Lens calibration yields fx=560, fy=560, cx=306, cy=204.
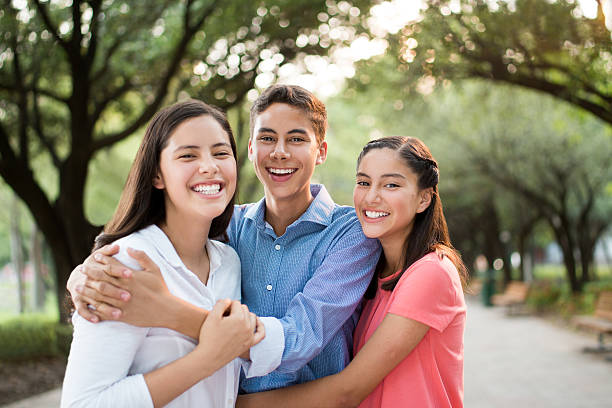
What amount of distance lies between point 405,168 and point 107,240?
1.42 meters

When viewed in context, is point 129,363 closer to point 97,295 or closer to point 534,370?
point 97,295

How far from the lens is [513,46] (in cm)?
842

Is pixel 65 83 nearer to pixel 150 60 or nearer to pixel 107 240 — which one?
pixel 150 60

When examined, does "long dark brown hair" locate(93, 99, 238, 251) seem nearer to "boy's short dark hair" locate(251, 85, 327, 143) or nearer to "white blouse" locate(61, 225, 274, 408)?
"white blouse" locate(61, 225, 274, 408)

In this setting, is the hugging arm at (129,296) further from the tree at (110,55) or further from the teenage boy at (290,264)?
the tree at (110,55)

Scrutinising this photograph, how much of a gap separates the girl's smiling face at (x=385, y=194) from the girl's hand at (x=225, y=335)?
828 mm

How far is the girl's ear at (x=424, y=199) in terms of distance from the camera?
2830 millimetres

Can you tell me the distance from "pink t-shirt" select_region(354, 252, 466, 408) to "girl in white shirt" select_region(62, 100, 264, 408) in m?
0.69

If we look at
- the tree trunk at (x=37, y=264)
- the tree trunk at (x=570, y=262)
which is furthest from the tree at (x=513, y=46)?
the tree trunk at (x=37, y=264)

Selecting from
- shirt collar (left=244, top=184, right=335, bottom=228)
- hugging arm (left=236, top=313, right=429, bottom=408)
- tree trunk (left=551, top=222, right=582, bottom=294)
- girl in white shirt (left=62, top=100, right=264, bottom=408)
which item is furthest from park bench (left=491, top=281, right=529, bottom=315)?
girl in white shirt (left=62, top=100, right=264, bottom=408)

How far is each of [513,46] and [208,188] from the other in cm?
743

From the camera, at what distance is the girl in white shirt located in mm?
1931

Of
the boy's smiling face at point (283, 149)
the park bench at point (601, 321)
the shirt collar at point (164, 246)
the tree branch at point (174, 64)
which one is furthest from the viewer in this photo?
the park bench at point (601, 321)

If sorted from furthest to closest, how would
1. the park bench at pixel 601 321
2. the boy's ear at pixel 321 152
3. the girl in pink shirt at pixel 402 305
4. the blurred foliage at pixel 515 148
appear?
the blurred foliage at pixel 515 148 < the park bench at pixel 601 321 < the boy's ear at pixel 321 152 < the girl in pink shirt at pixel 402 305
